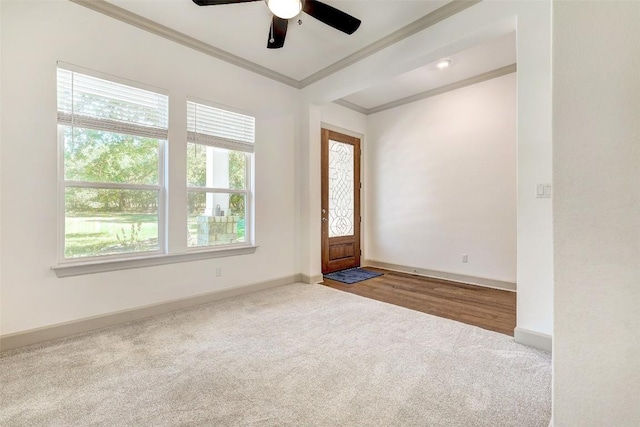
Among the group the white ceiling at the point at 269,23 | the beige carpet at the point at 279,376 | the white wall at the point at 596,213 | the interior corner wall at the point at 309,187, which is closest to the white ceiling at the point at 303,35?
the white ceiling at the point at 269,23

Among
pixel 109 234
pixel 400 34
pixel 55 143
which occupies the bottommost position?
pixel 109 234

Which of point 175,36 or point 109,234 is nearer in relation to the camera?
point 109,234

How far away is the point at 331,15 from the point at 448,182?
10.2 ft

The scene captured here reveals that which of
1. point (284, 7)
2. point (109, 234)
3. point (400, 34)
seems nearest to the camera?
point (284, 7)

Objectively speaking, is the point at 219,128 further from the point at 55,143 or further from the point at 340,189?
the point at 340,189

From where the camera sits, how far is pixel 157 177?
10.1 feet

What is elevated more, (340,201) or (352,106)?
(352,106)

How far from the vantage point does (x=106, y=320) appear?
2.67 m

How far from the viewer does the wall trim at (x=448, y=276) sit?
3.95 meters

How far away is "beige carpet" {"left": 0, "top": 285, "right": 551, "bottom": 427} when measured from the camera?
153 cm

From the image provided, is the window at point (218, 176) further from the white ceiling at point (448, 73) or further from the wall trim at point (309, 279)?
the white ceiling at point (448, 73)

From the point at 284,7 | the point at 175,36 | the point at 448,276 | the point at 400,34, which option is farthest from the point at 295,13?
the point at 448,276

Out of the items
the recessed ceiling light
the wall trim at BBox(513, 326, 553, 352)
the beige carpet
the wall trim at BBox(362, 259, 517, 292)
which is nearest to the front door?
the wall trim at BBox(362, 259, 517, 292)

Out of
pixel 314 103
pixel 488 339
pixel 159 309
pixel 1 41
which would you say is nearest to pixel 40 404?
pixel 159 309
